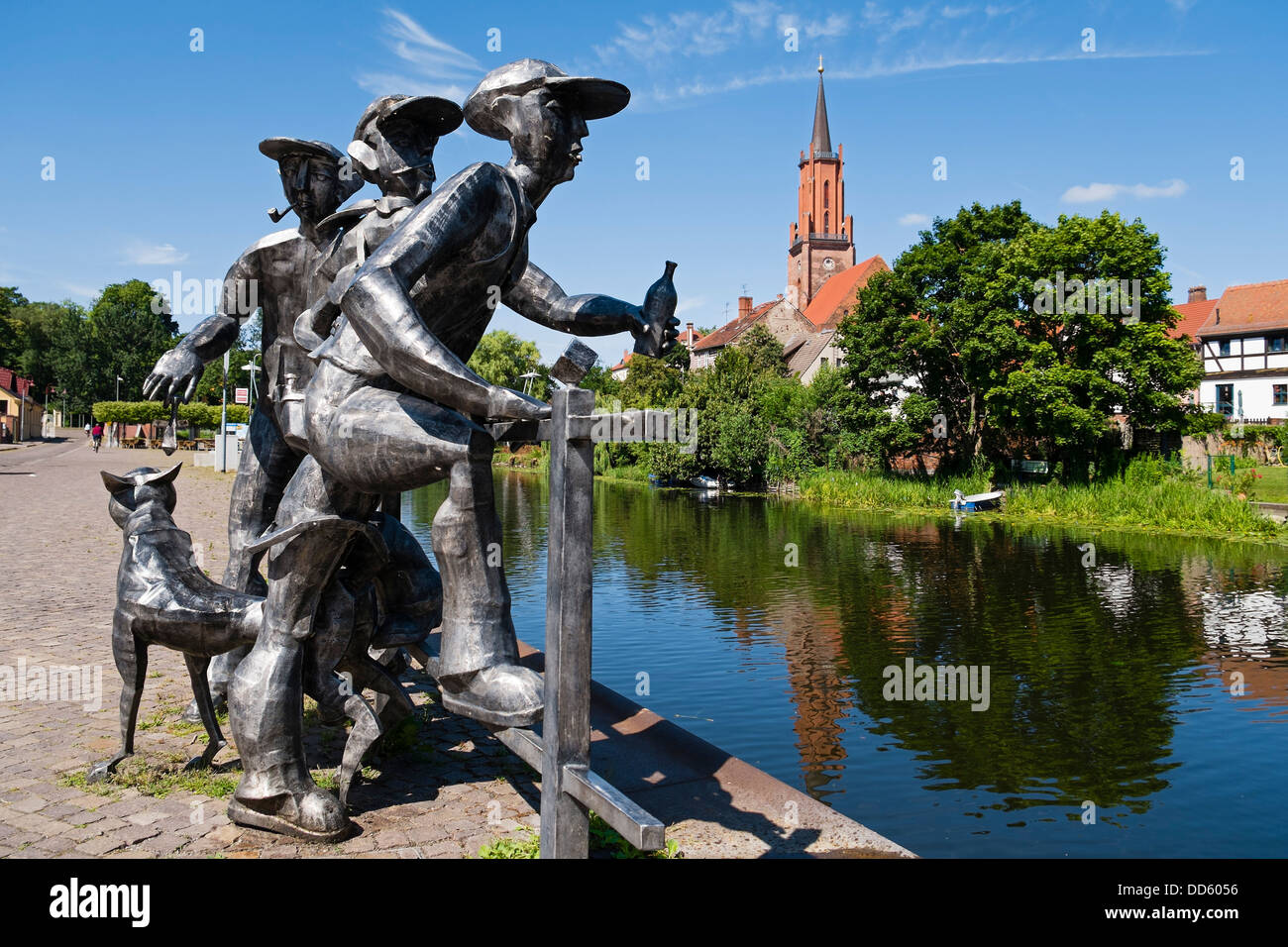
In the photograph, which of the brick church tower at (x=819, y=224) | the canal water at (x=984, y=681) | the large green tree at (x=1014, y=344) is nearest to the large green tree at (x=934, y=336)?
the large green tree at (x=1014, y=344)

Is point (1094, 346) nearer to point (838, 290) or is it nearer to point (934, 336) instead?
point (934, 336)

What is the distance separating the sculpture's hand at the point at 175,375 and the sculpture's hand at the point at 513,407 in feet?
8.06

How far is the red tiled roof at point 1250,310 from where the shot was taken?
149 ft

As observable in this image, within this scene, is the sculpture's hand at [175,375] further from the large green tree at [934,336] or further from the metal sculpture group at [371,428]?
the large green tree at [934,336]

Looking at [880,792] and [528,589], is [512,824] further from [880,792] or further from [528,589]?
[528,589]

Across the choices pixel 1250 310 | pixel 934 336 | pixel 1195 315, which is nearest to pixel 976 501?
pixel 934 336

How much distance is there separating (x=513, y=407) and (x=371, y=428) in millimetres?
593

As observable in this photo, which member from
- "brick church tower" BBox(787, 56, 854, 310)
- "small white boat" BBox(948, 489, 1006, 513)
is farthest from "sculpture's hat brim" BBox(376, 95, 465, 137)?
"brick church tower" BBox(787, 56, 854, 310)

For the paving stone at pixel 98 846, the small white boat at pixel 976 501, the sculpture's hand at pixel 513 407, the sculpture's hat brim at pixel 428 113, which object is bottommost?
the small white boat at pixel 976 501

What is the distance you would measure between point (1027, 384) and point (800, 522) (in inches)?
403

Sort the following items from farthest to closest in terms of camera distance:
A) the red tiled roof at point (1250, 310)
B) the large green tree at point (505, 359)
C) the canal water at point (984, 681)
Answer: the large green tree at point (505, 359) → the red tiled roof at point (1250, 310) → the canal water at point (984, 681)

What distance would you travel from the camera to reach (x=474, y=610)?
10.2 feet

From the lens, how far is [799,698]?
8.55m
